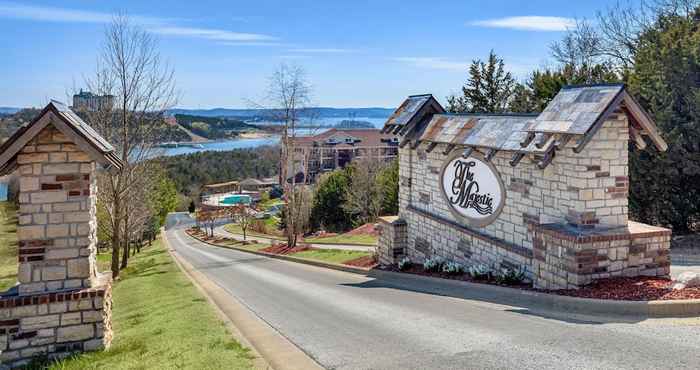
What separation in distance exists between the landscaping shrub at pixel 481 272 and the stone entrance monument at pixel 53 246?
8331mm

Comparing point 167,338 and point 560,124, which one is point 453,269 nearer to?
point 560,124

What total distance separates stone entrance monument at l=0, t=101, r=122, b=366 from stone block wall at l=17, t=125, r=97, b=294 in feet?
0.04

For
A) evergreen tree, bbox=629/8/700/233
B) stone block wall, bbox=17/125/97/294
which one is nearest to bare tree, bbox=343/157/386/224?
evergreen tree, bbox=629/8/700/233

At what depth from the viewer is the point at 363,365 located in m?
7.12

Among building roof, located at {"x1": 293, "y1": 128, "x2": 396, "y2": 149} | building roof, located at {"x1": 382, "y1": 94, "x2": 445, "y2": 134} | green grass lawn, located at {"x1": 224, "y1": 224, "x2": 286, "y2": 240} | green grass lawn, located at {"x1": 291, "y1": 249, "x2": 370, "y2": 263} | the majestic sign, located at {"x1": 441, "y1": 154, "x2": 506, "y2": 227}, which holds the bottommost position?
green grass lawn, located at {"x1": 224, "y1": 224, "x2": 286, "y2": 240}

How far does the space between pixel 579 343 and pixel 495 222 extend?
250 inches

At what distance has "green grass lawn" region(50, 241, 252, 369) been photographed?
24.1 feet

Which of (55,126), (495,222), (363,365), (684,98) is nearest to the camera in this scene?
(363,365)

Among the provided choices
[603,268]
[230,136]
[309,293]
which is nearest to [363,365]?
[603,268]

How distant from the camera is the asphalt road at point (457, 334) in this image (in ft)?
22.4

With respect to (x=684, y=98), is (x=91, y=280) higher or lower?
lower

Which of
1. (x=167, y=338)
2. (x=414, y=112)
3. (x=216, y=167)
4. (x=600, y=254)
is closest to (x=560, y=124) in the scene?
(x=600, y=254)

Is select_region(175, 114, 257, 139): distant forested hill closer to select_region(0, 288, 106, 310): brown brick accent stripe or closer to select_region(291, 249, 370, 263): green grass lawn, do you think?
select_region(291, 249, 370, 263): green grass lawn

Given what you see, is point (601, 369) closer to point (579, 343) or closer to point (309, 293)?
point (579, 343)
